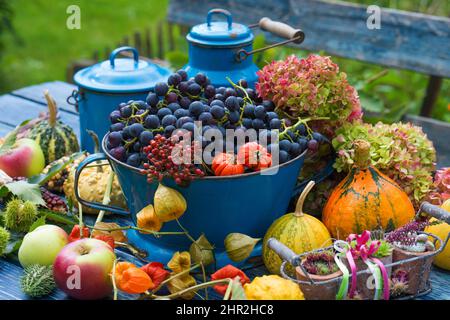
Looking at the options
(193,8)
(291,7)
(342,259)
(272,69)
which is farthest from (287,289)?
(193,8)

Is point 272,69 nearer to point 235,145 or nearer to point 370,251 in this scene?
point 235,145

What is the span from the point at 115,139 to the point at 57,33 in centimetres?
367

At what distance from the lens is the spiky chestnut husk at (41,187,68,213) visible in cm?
146

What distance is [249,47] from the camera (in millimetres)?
1600

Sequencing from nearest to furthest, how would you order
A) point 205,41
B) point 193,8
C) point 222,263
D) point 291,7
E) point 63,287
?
1. point 63,287
2. point 222,263
3. point 205,41
4. point 291,7
5. point 193,8

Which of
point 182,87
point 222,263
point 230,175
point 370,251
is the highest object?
point 182,87

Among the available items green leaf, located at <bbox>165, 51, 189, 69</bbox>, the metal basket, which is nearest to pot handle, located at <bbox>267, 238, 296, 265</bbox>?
the metal basket

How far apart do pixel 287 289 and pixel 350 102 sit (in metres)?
0.50

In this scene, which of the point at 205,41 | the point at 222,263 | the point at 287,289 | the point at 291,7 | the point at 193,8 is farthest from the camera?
the point at 193,8

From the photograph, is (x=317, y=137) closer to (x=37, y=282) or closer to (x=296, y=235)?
(x=296, y=235)

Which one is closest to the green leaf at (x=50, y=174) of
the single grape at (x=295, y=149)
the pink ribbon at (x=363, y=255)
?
the single grape at (x=295, y=149)

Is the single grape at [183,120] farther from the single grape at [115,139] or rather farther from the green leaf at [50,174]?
the green leaf at [50,174]

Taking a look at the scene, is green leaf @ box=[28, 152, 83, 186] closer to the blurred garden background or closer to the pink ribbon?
the pink ribbon

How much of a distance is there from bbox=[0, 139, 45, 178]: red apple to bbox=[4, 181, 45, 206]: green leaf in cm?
15
